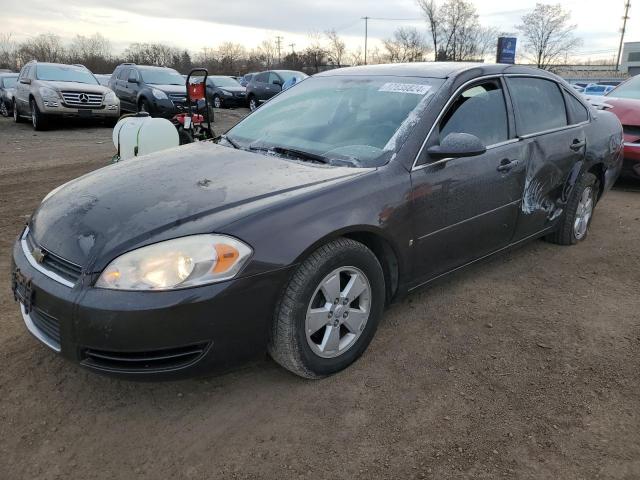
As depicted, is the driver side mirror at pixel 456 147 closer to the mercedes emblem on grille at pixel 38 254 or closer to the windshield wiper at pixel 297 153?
the windshield wiper at pixel 297 153

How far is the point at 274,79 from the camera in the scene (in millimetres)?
20922

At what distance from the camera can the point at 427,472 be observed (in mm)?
2096

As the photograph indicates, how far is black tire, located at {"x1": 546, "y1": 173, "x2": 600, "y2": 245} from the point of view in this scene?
439 centimetres

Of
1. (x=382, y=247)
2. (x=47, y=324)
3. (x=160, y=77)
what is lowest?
(x=47, y=324)

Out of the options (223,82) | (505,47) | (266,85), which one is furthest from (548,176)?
(223,82)

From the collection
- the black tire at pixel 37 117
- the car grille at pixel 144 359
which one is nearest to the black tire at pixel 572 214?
the car grille at pixel 144 359

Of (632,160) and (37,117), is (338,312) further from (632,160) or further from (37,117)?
(37,117)

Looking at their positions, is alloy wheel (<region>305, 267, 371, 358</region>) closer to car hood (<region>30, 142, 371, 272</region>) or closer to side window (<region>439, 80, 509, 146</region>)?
car hood (<region>30, 142, 371, 272</region>)

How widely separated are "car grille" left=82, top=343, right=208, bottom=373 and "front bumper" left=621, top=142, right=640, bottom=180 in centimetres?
647

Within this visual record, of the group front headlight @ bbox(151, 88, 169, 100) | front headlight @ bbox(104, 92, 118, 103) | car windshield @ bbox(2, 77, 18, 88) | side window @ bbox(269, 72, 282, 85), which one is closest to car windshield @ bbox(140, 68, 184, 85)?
front headlight @ bbox(151, 88, 169, 100)

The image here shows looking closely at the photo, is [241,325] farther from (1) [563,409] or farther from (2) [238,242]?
(1) [563,409]

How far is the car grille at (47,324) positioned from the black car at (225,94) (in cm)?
A: 2044

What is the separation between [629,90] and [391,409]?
773cm

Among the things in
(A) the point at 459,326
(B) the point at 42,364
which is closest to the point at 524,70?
(A) the point at 459,326
